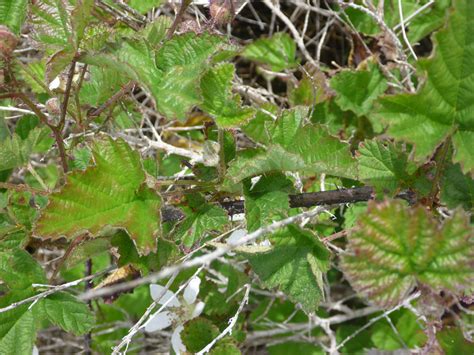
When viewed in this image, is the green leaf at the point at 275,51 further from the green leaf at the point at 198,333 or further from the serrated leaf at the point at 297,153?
the green leaf at the point at 198,333

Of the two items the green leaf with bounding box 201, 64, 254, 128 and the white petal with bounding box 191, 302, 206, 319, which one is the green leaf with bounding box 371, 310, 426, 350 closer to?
the white petal with bounding box 191, 302, 206, 319

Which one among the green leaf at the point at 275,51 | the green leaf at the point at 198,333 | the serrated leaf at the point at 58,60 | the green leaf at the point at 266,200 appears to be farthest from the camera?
the green leaf at the point at 275,51

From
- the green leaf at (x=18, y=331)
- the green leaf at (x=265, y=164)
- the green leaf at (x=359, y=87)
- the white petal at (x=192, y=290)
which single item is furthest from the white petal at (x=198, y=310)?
the green leaf at (x=359, y=87)

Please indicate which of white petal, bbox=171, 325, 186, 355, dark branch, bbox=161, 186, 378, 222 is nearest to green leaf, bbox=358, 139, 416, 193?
dark branch, bbox=161, 186, 378, 222

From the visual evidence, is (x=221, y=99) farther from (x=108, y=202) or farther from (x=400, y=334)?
(x=400, y=334)

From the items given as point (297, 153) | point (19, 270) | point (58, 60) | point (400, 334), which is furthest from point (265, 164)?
point (400, 334)

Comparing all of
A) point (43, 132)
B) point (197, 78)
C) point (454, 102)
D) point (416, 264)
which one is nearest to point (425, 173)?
point (454, 102)
